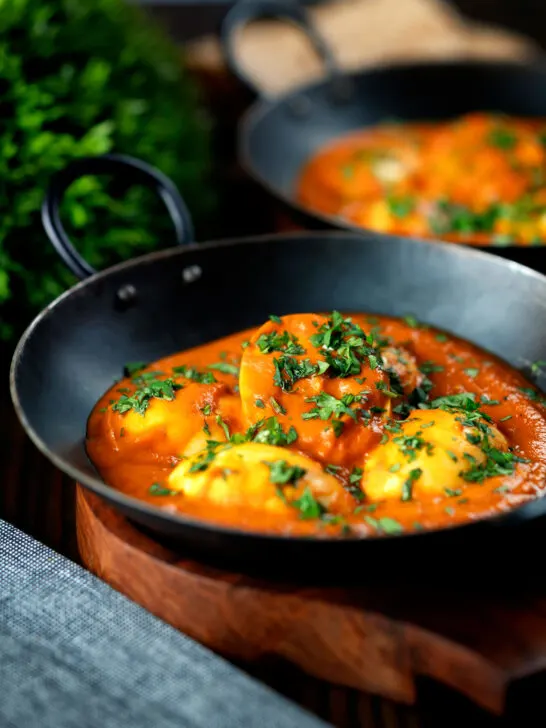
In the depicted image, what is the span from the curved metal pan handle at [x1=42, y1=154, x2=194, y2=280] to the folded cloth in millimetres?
990

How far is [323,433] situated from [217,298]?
900 mm

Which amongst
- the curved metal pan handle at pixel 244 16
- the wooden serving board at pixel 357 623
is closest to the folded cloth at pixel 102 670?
the wooden serving board at pixel 357 623

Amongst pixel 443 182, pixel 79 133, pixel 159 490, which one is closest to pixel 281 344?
pixel 159 490

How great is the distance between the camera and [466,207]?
13.6 ft

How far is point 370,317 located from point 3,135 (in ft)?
4.75

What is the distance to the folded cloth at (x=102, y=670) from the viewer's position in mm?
1996

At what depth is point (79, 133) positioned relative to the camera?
3750mm

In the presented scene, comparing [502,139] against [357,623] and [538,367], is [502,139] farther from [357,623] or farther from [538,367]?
[357,623]

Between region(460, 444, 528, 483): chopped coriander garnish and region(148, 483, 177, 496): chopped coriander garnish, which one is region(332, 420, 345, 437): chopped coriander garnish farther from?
region(148, 483, 177, 496): chopped coriander garnish

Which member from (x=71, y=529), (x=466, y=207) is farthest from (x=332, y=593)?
(x=466, y=207)

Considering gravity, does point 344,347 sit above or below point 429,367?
above

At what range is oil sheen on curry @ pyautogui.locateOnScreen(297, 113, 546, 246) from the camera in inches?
158

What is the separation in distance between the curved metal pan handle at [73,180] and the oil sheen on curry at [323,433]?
15.7 inches

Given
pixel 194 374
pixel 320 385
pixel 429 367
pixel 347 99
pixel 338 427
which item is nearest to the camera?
pixel 338 427
